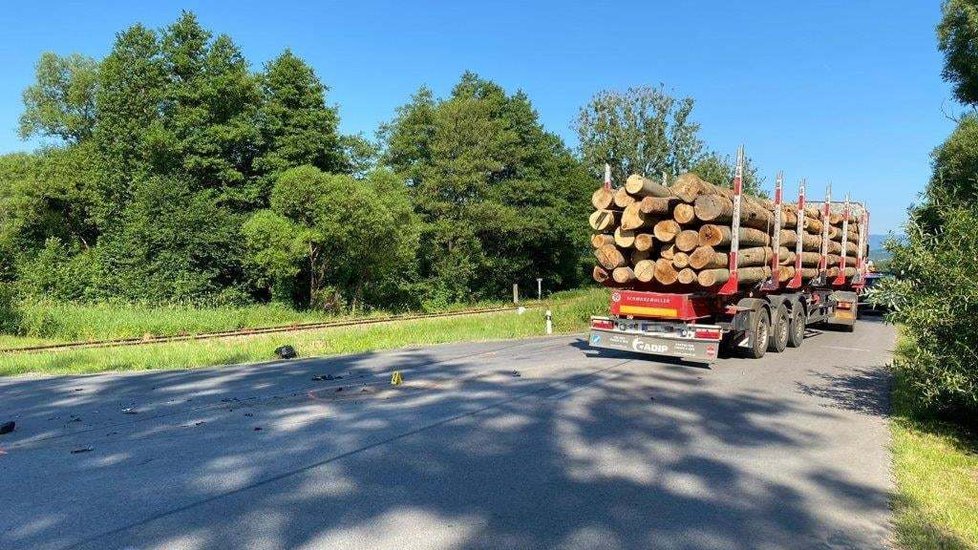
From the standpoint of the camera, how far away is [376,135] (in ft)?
139

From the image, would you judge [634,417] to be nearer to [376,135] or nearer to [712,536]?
[712,536]

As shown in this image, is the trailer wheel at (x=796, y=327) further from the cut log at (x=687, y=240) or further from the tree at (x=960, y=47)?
the tree at (x=960, y=47)

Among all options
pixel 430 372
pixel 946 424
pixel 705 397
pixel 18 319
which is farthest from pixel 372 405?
pixel 18 319

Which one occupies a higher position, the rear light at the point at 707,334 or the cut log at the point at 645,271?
the cut log at the point at 645,271

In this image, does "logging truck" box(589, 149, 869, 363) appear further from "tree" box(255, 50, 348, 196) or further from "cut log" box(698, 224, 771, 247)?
"tree" box(255, 50, 348, 196)

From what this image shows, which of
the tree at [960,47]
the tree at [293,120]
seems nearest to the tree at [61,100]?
the tree at [293,120]

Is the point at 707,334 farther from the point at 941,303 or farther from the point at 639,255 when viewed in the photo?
the point at 941,303

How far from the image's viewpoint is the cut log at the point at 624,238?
11742 mm

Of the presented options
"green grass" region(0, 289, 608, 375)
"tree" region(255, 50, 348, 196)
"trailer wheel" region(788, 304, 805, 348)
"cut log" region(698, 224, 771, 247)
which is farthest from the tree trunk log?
"tree" region(255, 50, 348, 196)

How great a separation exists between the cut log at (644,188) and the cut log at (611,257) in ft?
3.83

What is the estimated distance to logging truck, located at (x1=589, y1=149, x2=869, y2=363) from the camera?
36.4ft

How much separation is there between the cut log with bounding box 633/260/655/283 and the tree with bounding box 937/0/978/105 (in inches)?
629

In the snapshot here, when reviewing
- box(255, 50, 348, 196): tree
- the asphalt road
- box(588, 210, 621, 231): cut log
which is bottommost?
the asphalt road

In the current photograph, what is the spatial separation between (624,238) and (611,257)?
43 cm
